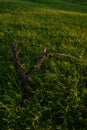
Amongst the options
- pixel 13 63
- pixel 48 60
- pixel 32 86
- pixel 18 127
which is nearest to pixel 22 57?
pixel 13 63

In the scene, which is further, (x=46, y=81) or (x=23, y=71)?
(x=23, y=71)

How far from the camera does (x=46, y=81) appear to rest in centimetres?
454

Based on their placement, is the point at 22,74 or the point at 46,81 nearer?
the point at 46,81

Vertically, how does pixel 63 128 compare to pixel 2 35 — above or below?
below

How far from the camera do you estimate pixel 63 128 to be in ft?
12.4

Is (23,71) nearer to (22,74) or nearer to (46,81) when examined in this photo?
(22,74)

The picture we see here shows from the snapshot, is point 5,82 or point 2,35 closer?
point 5,82

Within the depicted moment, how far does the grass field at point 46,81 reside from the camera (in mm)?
3896

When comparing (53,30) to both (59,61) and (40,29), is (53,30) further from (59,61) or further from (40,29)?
(59,61)

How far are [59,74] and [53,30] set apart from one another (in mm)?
2477

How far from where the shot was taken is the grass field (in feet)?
12.8

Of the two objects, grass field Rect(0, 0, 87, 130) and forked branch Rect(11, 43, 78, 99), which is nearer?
grass field Rect(0, 0, 87, 130)

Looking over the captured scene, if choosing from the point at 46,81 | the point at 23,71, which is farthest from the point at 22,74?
the point at 46,81

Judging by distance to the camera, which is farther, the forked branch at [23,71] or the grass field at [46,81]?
the forked branch at [23,71]
